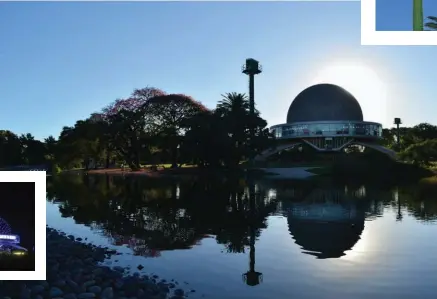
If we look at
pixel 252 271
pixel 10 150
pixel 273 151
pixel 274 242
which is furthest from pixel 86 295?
pixel 273 151

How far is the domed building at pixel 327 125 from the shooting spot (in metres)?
78.6

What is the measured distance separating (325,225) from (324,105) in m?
68.4

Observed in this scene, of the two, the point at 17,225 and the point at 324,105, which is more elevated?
the point at 324,105

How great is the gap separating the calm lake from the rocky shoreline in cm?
53

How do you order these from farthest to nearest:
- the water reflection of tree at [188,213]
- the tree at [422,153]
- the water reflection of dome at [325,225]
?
1. the tree at [422,153]
2. the water reflection of tree at [188,213]
3. the water reflection of dome at [325,225]

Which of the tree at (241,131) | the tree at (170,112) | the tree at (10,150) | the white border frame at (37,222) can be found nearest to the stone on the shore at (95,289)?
the white border frame at (37,222)

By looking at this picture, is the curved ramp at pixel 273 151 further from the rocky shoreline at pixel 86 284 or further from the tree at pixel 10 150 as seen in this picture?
the rocky shoreline at pixel 86 284

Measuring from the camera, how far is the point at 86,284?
830 cm

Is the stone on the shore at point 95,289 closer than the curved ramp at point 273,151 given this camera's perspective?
Yes

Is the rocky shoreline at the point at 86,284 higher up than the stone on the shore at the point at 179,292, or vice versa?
the rocky shoreline at the point at 86,284

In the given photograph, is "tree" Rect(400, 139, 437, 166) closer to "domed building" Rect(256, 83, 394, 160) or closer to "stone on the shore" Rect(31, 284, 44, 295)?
"domed building" Rect(256, 83, 394, 160)

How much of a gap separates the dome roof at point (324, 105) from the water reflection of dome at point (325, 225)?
60213mm

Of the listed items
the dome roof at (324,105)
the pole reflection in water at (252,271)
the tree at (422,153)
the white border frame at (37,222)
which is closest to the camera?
the white border frame at (37,222)

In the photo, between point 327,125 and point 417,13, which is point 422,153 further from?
point 417,13
